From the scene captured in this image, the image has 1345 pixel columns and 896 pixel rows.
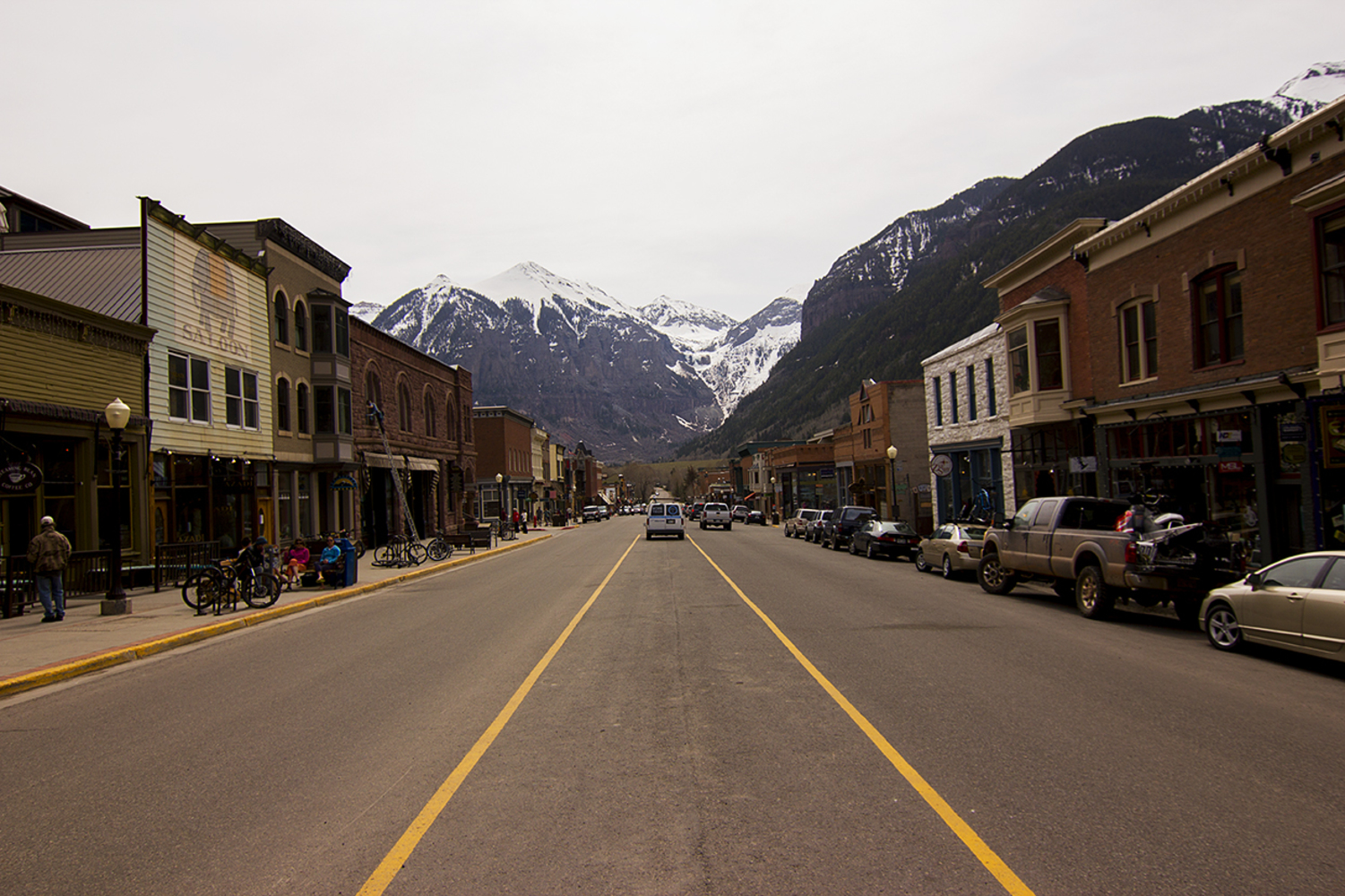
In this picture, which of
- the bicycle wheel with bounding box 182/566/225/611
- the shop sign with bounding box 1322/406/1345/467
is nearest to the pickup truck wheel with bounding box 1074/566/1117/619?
the shop sign with bounding box 1322/406/1345/467

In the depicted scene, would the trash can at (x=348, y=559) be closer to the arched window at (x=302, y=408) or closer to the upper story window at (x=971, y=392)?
the arched window at (x=302, y=408)

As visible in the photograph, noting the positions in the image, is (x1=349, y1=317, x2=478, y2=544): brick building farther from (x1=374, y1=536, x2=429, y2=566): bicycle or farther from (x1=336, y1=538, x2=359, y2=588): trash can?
(x1=336, y1=538, x2=359, y2=588): trash can

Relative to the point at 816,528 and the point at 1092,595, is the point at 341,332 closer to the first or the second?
the point at 816,528

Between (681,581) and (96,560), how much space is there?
42.9ft

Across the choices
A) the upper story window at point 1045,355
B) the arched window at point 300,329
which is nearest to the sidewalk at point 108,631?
the arched window at point 300,329

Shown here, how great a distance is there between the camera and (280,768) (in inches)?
245

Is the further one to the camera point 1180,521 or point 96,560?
point 96,560

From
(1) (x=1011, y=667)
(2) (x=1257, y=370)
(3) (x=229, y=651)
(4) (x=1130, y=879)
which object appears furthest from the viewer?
(2) (x=1257, y=370)

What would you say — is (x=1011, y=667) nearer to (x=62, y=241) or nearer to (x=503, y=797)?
(x=503, y=797)

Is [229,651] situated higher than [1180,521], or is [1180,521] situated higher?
[1180,521]

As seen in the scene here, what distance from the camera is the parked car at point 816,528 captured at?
38.5 metres

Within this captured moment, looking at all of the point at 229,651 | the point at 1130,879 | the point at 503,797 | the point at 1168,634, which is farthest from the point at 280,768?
the point at 1168,634

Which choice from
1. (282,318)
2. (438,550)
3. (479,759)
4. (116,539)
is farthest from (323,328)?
(479,759)

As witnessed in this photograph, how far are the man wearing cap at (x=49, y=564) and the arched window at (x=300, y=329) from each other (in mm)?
17629
